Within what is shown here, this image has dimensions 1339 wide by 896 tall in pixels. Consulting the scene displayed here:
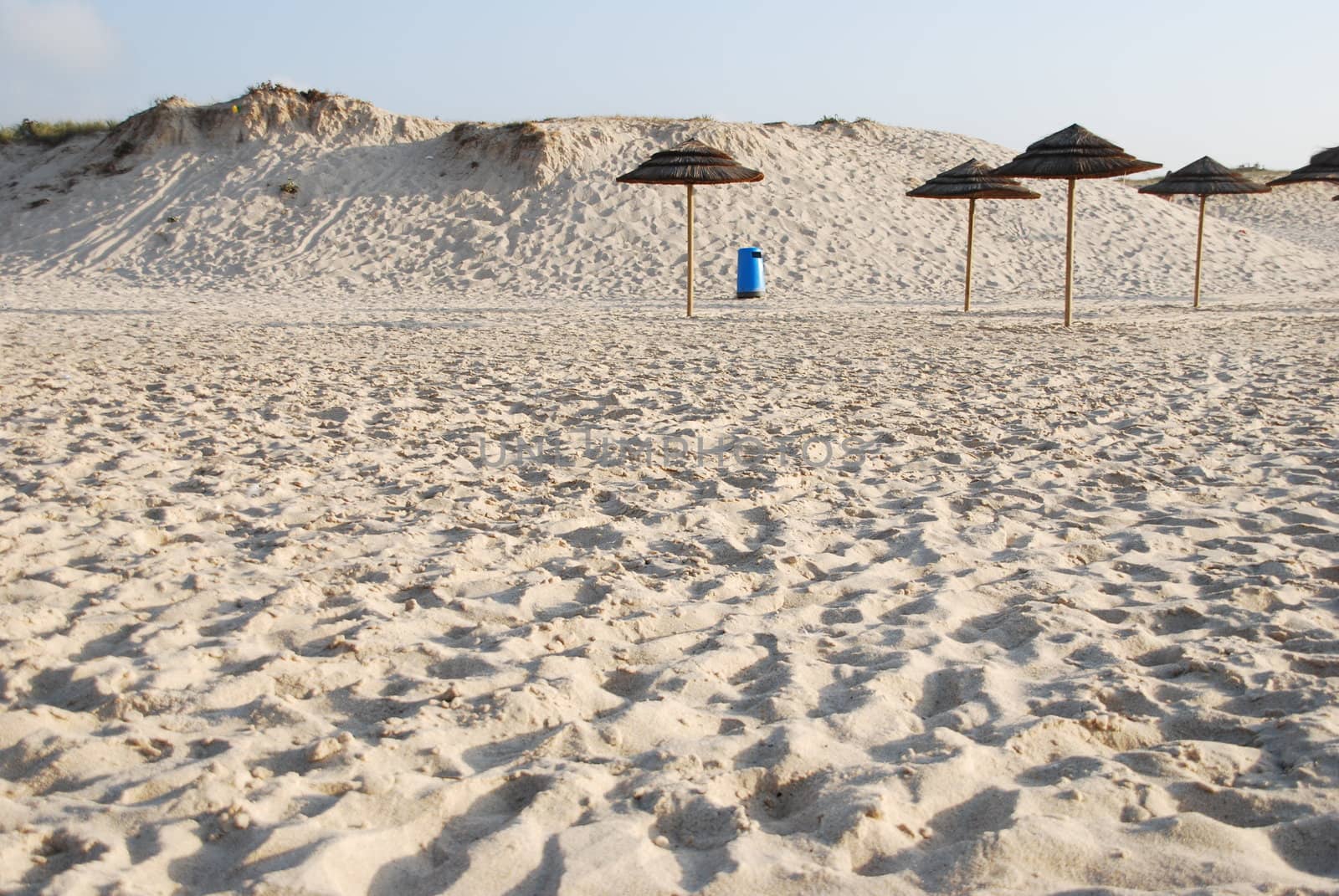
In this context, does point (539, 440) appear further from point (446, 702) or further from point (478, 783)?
point (478, 783)

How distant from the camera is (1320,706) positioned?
239cm

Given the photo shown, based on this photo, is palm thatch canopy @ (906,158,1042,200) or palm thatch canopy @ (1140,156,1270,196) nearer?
palm thatch canopy @ (906,158,1042,200)

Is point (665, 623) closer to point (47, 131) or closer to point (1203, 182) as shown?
point (1203, 182)

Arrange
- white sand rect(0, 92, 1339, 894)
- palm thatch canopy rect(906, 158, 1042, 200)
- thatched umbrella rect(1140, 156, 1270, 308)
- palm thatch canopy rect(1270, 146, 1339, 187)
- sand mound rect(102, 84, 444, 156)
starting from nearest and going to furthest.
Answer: white sand rect(0, 92, 1339, 894) < palm thatch canopy rect(906, 158, 1042, 200) < thatched umbrella rect(1140, 156, 1270, 308) < palm thatch canopy rect(1270, 146, 1339, 187) < sand mound rect(102, 84, 444, 156)

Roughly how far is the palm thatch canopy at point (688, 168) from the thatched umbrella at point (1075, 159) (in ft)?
10.8

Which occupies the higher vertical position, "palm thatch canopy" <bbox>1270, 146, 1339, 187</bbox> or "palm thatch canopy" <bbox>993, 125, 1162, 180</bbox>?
"palm thatch canopy" <bbox>1270, 146, 1339, 187</bbox>

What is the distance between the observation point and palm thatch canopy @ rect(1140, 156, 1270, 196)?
13.7 meters

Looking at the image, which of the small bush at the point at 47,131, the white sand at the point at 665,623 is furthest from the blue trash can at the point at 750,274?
the small bush at the point at 47,131

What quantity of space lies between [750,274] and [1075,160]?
5.33 metres

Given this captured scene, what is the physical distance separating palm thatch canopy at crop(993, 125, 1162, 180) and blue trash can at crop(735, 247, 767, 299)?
463 cm

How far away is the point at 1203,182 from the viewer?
13734mm

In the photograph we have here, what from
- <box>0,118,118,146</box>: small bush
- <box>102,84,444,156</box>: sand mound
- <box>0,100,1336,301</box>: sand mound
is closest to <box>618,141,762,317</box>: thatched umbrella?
<box>0,100,1336,301</box>: sand mound

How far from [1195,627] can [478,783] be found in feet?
6.97

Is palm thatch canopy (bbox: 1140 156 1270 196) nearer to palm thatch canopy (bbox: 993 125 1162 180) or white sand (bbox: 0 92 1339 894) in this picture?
palm thatch canopy (bbox: 993 125 1162 180)
